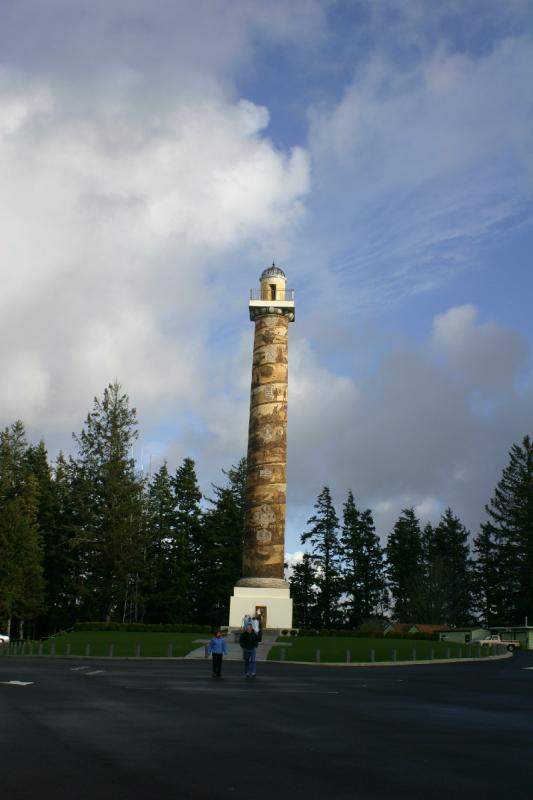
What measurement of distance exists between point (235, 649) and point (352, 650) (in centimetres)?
615

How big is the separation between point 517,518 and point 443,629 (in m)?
26.3

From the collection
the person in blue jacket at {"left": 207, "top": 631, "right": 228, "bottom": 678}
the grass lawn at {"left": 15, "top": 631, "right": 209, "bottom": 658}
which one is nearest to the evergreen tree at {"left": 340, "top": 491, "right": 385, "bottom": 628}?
the grass lawn at {"left": 15, "top": 631, "right": 209, "bottom": 658}

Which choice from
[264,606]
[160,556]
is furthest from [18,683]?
[160,556]

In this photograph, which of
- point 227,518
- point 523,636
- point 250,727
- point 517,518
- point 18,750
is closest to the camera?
point 18,750

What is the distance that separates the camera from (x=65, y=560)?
71.6 meters

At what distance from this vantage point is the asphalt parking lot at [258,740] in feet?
27.8

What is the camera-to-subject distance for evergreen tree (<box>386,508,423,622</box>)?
95.2m

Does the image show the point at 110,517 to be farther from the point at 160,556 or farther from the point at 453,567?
the point at 453,567

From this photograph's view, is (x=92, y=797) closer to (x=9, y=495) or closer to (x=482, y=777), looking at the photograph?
(x=482, y=777)

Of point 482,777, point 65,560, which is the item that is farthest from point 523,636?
point 482,777

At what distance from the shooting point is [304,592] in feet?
297

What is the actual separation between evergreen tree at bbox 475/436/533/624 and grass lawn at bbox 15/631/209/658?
46981 millimetres

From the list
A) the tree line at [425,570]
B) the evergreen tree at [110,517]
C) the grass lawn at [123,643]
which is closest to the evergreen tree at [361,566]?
the tree line at [425,570]

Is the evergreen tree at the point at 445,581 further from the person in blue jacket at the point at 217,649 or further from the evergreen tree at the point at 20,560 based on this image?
the person in blue jacket at the point at 217,649
